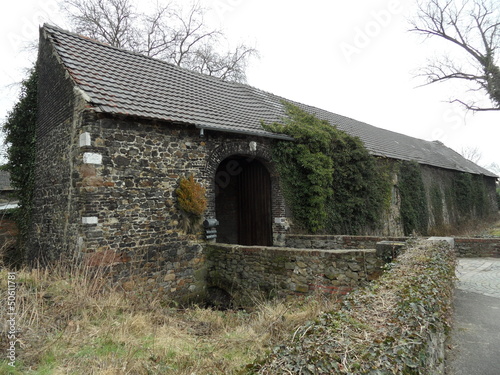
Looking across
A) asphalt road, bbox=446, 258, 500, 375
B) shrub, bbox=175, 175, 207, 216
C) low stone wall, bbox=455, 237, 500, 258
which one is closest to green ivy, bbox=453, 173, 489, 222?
low stone wall, bbox=455, 237, 500, 258

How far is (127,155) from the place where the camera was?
23.2ft

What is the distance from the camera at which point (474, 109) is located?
1847 centimetres

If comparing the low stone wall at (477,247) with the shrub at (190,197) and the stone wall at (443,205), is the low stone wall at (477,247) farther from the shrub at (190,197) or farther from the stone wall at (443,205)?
the shrub at (190,197)

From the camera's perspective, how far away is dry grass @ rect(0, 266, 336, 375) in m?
3.15

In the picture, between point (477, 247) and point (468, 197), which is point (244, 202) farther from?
point (468, 197)

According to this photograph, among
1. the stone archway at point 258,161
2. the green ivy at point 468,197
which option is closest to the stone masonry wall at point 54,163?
the stone archway at point 258,161

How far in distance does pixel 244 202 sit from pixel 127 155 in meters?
5.30

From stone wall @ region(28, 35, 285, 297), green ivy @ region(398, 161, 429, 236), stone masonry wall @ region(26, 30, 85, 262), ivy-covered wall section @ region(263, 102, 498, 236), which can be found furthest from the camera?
green ivy @ region(398, 161, 429, 236)

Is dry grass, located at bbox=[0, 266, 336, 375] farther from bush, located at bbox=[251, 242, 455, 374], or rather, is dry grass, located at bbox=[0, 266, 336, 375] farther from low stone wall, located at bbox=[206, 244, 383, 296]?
low stone wall, located at bbox=[206, 244, 383, 296]

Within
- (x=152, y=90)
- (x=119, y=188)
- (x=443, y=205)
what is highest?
(x=152, y=90)

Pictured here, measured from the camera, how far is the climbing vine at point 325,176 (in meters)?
10.2

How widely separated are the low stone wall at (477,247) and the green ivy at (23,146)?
547 inches

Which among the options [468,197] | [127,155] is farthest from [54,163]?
[468,197]

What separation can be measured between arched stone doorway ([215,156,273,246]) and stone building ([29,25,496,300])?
11 cm
